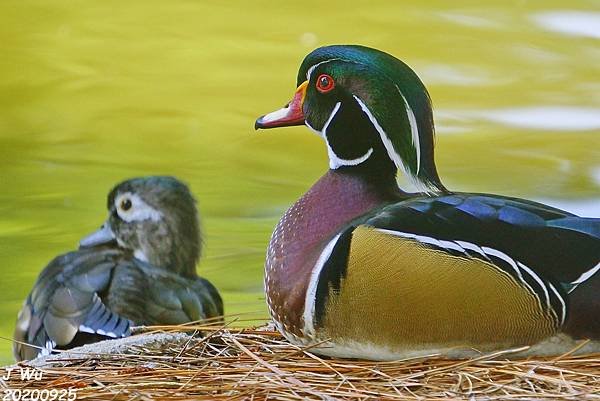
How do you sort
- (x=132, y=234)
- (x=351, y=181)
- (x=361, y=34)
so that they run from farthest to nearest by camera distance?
(x=361, y=34) → (x=132, y=234) → (x=351, y=181)

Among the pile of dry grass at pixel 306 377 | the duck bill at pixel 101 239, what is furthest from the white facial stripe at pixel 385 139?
the duck bill at pixel 101 239

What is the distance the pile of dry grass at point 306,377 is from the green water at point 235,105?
1725 mm

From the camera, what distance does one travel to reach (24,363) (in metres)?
2.64

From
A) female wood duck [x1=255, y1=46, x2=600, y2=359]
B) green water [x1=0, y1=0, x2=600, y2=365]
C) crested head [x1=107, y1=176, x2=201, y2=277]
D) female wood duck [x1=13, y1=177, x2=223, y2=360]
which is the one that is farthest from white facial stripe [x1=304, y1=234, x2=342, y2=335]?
green water [x1=0, y1=0, x2=600, y2=365]

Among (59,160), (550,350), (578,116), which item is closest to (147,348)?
(550,350)

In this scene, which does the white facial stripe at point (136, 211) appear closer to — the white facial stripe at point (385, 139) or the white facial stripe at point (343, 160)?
the white facial stripe at point (343, 160)

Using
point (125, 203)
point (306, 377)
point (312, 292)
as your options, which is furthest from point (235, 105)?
point (306, 377)

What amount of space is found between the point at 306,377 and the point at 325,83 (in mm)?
628

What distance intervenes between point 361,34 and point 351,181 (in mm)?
3293

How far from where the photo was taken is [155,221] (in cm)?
361

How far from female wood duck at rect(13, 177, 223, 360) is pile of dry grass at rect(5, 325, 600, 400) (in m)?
0.54

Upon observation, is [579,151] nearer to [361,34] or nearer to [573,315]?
[361,34]

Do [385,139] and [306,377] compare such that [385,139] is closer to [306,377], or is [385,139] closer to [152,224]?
[306,377]

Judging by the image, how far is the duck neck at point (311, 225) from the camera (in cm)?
251
